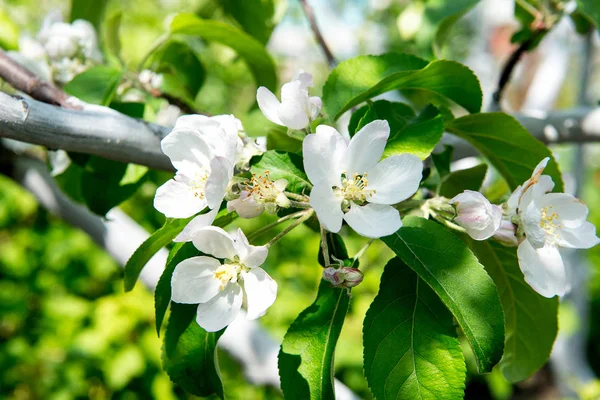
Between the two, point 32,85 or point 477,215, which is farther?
point 32,85

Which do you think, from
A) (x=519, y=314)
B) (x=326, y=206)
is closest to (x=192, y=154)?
(x=326, y=206)

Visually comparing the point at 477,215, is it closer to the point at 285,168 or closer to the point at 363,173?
the point at 363,173

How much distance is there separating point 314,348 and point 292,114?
0.31 metres

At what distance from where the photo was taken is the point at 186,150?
2.53 feet

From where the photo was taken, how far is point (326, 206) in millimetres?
645

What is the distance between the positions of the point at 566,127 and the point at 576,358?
2.42 meters

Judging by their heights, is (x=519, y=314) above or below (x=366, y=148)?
below

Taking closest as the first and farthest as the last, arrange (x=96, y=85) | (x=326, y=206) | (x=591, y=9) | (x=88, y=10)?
(x=326, y=206) → (x=96, y=85) → (x=591, y=9) → (x=88, y=10)

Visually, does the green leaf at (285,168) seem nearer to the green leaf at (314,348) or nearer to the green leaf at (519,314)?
the green leaf at (314,348)

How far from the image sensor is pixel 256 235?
2.70ft

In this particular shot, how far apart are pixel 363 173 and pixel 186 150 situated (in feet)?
0.81

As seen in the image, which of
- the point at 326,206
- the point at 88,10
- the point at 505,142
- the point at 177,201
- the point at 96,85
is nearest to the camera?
the point at 326,206

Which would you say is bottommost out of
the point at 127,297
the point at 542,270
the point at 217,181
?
the point at 127,297

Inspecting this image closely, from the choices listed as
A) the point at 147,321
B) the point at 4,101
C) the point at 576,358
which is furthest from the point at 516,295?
the point at 576,358
